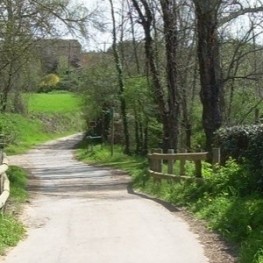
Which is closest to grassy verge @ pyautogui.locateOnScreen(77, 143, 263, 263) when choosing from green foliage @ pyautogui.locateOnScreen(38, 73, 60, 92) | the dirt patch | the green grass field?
the dirt patch

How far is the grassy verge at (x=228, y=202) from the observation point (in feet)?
29.2

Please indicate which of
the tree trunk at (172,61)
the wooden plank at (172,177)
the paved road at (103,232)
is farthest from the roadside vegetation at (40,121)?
the paved road at (103,232)

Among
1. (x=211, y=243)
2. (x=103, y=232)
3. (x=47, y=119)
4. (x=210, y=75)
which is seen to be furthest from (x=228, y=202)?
(x=47, y=119)

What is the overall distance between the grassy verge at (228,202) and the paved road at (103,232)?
0.54 m

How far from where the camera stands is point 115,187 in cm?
2064

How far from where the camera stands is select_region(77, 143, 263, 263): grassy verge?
8914 millimetres

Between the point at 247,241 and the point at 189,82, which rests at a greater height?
the point at 189,82

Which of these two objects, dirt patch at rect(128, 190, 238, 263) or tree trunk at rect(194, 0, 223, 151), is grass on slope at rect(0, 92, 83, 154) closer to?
tree trunk at rect(194, 0, 223, 151)

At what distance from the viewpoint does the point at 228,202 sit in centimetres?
1188

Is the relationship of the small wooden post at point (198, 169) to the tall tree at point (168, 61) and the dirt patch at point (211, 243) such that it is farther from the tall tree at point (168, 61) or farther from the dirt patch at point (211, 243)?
the tall tree at point (168, 61)

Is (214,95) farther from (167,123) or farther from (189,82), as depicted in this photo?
(189,82)

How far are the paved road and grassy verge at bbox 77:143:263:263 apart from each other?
54 cm

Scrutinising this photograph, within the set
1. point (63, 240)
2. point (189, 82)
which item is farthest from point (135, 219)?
point (189, 82)

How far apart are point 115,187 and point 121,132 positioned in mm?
29005
